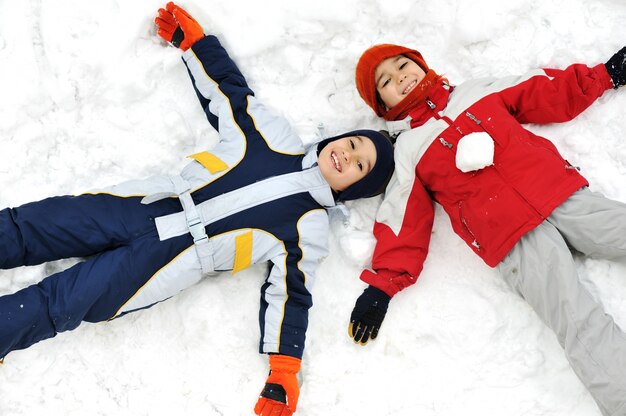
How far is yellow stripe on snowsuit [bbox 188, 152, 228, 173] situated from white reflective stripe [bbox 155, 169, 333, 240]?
0.14m

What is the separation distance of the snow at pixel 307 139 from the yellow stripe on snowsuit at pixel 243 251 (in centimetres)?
18

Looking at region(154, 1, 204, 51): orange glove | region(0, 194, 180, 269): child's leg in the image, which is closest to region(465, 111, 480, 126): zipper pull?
region(154, 1, 204, 51): orange glove

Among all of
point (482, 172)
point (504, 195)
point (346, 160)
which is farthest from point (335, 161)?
point (504, 195)

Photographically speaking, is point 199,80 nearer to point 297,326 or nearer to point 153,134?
point 153,134

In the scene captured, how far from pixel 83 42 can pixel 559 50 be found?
8.26ft

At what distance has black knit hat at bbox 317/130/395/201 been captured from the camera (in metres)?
2.61

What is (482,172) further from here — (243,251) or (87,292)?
(87,292)

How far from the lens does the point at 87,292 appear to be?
7.63 ft

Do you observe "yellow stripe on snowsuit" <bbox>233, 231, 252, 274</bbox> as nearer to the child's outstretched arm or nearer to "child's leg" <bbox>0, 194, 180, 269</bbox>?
"child's leg" <bbox>0, 194, 180, 269</bbox>

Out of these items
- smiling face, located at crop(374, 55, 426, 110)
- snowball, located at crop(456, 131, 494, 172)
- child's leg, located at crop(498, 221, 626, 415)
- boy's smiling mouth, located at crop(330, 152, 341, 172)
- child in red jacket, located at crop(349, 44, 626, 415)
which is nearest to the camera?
child's leg, located at crop(498, 221, 626, 415)

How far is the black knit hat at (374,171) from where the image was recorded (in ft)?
8.56

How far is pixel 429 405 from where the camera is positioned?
8.46ft

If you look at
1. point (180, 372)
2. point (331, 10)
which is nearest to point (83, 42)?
point (331, 10)

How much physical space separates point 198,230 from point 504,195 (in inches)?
56.6
